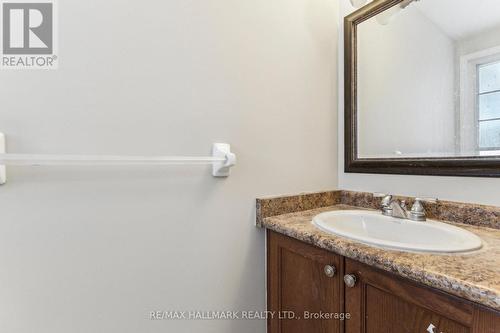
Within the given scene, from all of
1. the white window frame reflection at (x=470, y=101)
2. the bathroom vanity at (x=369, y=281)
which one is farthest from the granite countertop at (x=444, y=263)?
the white window frame reflection at (x=470, y=101)

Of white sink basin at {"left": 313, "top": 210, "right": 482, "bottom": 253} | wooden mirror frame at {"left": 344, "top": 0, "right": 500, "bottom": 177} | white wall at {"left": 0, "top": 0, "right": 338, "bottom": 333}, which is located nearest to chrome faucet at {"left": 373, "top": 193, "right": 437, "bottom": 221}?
white sink basin at {"left": 313, "top": 210, "right": 482, "bottom": 253}

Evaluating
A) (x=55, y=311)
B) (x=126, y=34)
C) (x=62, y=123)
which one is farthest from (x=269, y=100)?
(x=55, y=311)

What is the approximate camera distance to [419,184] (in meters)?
1.00

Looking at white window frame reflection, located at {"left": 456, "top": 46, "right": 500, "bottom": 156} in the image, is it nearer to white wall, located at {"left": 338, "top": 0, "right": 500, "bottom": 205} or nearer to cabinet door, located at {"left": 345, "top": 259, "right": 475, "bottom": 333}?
white wall, located at {"left": 338, "top": 0, "right": 500, "bottom": 205}

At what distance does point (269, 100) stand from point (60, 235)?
32.1 inches

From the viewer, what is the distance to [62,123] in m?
0.72

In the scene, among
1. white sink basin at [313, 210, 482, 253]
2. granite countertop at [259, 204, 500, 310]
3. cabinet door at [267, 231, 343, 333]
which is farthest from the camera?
cabinet door at [267, 231, 343, 333]

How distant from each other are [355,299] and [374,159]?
627mm

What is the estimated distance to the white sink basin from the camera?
0.65m

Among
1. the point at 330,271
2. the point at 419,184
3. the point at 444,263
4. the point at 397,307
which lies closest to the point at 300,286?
the point at 330,271

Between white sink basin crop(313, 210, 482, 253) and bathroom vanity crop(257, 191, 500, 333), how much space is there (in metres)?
0.02

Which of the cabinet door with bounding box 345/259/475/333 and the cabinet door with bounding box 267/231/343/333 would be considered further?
the cabinet door with bounding box 267/231/343/333

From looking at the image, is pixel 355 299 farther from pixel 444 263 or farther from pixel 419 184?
pixel 419 184

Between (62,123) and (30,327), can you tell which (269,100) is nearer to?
(62,123)
